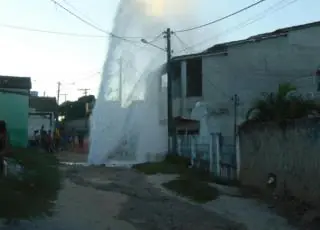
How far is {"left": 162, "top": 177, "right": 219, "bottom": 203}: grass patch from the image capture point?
14.2 meters

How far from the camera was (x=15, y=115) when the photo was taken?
80.4ft

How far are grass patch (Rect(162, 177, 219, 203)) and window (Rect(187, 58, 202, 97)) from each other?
18.7 meters

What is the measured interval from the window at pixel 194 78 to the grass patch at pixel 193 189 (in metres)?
18.7

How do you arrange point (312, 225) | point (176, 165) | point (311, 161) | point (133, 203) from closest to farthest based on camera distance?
point (312, 225) < point (311, 161) < point (133, 203) < point (176, 165)

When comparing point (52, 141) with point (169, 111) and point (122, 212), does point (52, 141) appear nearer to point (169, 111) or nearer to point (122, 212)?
point (169, 111)

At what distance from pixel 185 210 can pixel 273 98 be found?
4.74 meters

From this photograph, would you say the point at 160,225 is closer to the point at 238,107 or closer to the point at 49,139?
the point at 238,107

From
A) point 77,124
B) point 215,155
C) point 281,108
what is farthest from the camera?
point 77,124

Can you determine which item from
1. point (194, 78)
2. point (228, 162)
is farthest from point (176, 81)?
point (228, 162)

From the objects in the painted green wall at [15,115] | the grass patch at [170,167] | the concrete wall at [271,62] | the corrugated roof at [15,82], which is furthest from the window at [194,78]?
the corrugated roof at [15,82]

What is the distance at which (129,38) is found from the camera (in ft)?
99.8

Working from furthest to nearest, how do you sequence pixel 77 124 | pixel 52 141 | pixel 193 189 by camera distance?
pixel 77 124 → pixel 52 141 → pixel 193 189

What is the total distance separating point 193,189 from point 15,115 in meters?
12.1

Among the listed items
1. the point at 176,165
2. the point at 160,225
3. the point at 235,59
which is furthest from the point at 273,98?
the point at 235,59
